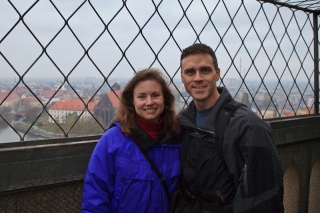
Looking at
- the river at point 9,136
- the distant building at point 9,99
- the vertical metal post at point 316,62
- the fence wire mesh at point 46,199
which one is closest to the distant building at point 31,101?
A: the distant building at point 9,99

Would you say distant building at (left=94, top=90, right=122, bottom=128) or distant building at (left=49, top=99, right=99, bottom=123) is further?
distant building at (left=94, top=90, right=122, bottom=128)

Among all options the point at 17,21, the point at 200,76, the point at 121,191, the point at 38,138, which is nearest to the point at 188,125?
the point at 200,76

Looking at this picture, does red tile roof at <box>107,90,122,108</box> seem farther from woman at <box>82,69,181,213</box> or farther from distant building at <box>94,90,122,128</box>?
woman at <box>82,69,181,213</box>

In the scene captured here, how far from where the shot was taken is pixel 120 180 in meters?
1.56

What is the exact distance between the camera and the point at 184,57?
1.71 metres

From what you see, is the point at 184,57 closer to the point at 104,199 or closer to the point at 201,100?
the point at 201,100

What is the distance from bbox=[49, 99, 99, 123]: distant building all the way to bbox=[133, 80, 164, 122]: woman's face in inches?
18.4

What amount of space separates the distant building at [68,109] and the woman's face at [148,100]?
0.47 m

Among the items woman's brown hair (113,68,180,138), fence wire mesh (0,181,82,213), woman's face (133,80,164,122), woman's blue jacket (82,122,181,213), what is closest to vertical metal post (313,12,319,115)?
woman's brown hair (113,68,180,138)

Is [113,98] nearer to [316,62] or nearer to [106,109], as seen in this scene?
[106,109]

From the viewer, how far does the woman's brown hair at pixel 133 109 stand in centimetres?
169

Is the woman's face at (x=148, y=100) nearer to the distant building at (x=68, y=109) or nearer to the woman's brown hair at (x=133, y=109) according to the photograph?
the woman's brown hair at (x=133, y=109)

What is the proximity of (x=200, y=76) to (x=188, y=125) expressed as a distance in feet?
0.92

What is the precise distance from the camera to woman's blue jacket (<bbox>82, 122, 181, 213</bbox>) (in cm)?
152
